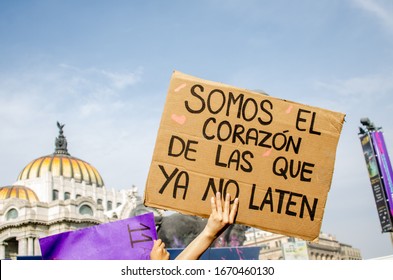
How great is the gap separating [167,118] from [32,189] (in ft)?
204

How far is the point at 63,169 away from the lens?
66188mm

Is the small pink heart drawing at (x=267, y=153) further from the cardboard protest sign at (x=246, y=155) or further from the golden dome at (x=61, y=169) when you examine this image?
the golden dome at (x=61, y=169)

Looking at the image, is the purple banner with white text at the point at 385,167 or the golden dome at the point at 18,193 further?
the golden dome at the point at 18,193

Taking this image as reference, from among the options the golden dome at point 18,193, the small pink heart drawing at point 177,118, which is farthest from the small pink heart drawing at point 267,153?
the golden dome at point 18,193

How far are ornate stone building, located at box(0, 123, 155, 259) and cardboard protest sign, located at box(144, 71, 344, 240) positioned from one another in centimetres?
4828

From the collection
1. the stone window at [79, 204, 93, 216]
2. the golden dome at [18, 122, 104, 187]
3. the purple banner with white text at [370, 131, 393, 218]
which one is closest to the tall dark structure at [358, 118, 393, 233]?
the purple banner with white text at [370, 131, 393, 218]

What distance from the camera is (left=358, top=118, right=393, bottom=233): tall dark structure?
1346 inches

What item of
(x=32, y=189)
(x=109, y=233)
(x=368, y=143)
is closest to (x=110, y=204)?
(x=32, y=189)

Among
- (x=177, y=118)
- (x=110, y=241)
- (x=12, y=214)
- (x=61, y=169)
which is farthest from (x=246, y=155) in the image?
(x=61, y=169)

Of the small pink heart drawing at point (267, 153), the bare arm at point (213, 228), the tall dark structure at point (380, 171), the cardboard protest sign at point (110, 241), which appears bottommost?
the bare arm at point (213, 228)

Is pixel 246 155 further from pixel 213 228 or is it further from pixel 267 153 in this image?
pixel 213 228

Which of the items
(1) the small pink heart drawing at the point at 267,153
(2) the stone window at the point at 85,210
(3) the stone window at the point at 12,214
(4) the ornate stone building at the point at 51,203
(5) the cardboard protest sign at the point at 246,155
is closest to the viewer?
(5) the cardboard protest sign at the point at 246,155

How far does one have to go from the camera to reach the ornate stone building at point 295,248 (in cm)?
6475

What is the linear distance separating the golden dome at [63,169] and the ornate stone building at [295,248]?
80.0 feet
